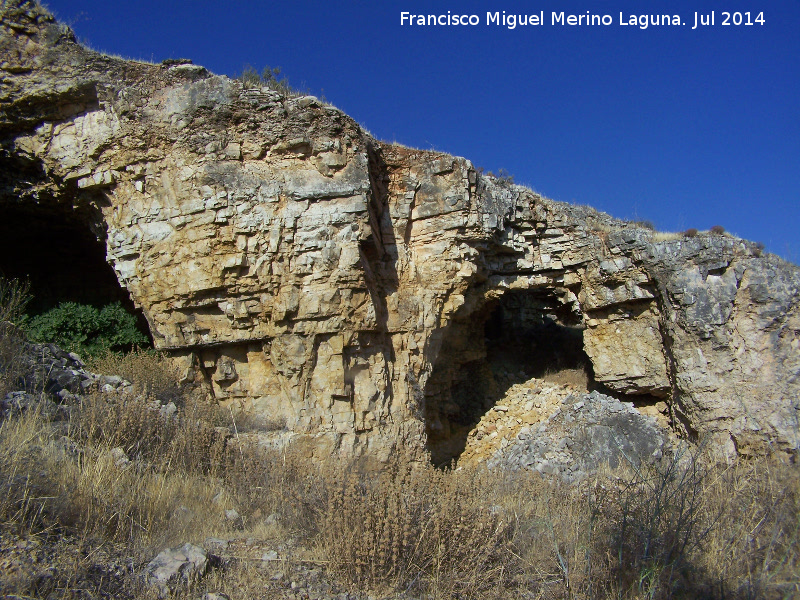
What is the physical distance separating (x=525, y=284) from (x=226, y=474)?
19.3ft

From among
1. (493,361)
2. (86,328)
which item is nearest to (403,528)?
(86,328)

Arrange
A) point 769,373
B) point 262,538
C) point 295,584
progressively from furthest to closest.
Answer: point 769,373 < point 262,538 < point 295,584

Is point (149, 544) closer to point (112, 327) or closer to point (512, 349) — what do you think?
point (112, 327)

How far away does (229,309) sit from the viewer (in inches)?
276

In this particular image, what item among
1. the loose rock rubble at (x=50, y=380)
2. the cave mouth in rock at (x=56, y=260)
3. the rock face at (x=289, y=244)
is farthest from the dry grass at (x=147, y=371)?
the cave mouth in rock at (x=56, y=260)

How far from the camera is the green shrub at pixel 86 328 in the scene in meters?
8.00

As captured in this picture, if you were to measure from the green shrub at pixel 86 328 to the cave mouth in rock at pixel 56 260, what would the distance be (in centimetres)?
28

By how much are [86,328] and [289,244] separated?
146 inches

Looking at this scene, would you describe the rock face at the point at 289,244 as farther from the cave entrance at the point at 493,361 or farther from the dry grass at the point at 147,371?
the cave entrance at the point at 493,361

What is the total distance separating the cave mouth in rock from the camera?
341 inches

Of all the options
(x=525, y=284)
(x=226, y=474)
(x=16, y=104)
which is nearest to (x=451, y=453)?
(x=525, y=284)

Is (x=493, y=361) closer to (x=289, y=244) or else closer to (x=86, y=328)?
(x=289, y=244)

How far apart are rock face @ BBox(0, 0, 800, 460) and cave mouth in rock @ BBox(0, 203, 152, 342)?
49 cm

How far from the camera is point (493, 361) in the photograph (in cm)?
1132
